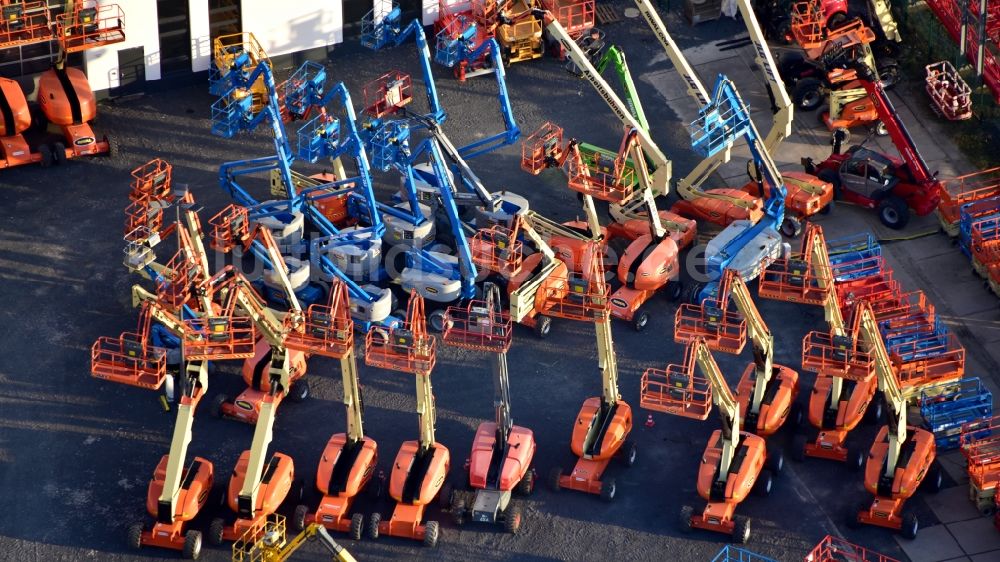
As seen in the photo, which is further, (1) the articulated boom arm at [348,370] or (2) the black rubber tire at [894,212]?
(2) the black rubber tire at [894,212]

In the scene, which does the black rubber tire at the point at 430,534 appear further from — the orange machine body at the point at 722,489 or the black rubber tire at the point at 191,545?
the orange machine body at the point at 722,489

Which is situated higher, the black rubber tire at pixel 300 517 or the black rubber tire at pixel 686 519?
the black rubber tire at pixel 686 519

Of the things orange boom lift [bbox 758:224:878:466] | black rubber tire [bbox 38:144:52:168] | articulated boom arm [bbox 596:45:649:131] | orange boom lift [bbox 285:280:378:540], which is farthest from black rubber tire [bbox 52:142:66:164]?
orange boom lift [bbox 758:224:878:466]

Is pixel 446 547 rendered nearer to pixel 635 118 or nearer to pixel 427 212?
pixel 427 212

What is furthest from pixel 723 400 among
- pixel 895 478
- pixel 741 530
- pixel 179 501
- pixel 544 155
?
pixel 179 501

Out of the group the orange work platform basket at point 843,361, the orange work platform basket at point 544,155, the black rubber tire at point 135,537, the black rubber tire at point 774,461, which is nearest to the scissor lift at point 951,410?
the orange work platform basket at point 843,361

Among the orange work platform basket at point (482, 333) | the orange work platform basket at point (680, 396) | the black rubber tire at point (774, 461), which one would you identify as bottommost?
the black rubber tire at point (774, 461)

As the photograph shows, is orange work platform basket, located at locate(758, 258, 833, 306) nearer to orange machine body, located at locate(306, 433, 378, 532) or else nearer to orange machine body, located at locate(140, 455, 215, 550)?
orange machine body, located at locate(306, 433, 378, 532)
